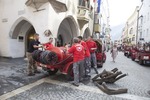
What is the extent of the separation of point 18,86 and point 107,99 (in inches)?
129

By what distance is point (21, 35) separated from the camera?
54.7ft

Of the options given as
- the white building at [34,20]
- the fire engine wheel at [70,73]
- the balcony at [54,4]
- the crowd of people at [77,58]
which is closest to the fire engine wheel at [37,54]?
the crowd of people at [77,58]

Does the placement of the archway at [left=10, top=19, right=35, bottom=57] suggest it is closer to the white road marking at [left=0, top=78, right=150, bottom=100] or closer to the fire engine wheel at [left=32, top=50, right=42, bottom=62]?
the fire engine wheel at [left=32, top=50, right=42, bottom=62]

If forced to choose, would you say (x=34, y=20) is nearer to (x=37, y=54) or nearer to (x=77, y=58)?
(x=37, y=54)

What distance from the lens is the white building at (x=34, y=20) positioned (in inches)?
510

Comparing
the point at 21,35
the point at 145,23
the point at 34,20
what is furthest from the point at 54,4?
the point at 145,23

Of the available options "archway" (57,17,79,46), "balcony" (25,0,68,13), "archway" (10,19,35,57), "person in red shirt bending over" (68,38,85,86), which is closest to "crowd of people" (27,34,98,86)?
"person in red shirt bending over" (68,38,85,86)

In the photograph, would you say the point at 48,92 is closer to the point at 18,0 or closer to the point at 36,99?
the point at 36,99

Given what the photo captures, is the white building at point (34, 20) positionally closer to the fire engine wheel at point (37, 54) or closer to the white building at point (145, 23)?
the fire engine wheel at point (37, 54)

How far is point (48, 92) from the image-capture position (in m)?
6.50

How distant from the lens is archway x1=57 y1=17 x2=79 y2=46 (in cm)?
1772

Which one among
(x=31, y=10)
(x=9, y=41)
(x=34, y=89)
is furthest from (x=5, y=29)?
(x=34, y=89)

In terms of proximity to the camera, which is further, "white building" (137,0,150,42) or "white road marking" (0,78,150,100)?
"white building" (137,0,150,42)

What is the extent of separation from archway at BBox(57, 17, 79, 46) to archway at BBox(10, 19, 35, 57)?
9.69 ft
